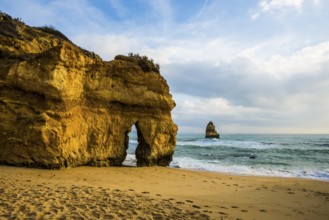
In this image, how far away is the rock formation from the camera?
10016mm

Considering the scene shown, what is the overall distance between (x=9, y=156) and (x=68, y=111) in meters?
2.66

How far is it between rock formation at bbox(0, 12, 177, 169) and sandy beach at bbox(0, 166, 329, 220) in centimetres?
100

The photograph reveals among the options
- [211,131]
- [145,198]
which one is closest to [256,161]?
[145,198]

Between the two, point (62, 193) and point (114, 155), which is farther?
point (114, 155)

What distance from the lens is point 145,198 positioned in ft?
22.1

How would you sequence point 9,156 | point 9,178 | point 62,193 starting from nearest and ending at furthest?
point 62,193 → point 9,178 → point 9,156

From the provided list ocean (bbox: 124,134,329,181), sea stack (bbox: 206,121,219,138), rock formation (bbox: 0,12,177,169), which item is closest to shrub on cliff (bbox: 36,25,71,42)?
rock formation (bbox: 0,12,177,169)

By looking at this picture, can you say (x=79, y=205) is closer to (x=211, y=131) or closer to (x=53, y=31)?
(x=53, y=31)

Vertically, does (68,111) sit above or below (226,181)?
above

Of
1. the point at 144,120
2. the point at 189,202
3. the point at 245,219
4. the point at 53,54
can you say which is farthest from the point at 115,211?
the point at 144,120

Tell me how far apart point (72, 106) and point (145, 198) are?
585 cm

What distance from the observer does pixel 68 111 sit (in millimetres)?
10664

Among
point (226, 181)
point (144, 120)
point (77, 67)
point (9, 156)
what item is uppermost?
point (77, 67)

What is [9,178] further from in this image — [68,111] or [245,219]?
[245,219]
